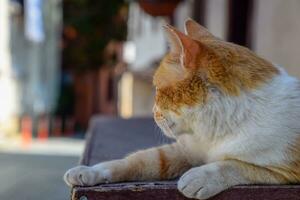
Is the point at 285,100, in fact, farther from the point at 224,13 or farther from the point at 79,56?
the point at 79,56

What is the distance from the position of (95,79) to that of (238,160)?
84.7ft

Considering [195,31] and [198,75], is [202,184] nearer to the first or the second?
[198,75]

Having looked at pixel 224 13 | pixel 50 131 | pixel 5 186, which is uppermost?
pixel 224 13

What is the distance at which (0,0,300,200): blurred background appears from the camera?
679 centimetres

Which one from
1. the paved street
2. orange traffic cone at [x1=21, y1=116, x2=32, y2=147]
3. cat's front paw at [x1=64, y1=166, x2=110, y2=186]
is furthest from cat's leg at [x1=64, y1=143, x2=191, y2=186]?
orange traffic cone at [x1=21, y1=116, x2=32, y2=147]

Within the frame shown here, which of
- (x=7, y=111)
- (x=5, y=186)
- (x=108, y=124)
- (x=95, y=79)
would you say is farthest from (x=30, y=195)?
(x=95, y=79)

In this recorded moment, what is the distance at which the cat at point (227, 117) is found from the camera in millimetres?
2297

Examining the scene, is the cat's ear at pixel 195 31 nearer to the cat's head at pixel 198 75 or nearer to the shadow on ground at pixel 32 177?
the cat's head at pixel 198 75

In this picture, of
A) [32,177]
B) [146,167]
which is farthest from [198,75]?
[32,177]

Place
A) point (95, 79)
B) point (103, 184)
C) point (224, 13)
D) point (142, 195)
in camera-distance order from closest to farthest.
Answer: point (142, 195) → point (103, 184) → point (224, 13) → point (95, 79)

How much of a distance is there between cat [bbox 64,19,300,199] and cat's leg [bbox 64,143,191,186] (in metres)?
0.01

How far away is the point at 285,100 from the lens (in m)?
2.38

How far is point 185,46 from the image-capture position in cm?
228

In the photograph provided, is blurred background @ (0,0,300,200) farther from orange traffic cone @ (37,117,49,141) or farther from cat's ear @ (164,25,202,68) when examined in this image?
cat's ear @ (164,25,202,68)
